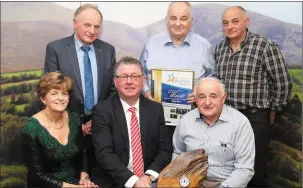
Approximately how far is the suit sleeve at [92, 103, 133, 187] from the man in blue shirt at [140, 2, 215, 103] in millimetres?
686

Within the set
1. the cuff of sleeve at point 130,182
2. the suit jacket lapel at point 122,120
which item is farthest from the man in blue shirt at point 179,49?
the cuff of sleeve at point 130,182

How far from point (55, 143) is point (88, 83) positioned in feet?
2.45

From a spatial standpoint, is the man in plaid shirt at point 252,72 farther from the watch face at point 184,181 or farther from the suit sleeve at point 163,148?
the watch face at point 184,181

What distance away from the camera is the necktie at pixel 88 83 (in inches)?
132

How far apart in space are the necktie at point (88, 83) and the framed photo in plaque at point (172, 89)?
56 cm

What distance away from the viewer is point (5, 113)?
4086mm

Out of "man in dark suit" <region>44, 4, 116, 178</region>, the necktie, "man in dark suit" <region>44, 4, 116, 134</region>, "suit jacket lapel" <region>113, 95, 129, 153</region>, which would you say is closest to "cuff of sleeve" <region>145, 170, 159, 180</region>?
"suit jacket lapel" <region>113, 95, 129, 153</region>

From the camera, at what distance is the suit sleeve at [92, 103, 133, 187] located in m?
2.70

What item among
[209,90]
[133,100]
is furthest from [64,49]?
[209,90]

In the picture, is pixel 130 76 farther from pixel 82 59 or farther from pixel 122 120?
pixel 82 59

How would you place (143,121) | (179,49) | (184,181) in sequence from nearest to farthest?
(184,181), (143,121), (179,49)

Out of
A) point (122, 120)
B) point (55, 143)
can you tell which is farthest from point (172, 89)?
point (55, 143)

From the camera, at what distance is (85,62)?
133 inches

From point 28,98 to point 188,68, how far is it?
5.96 ft
